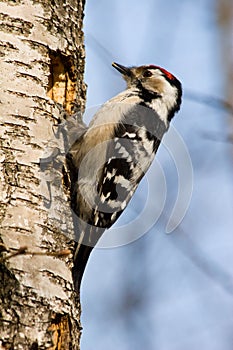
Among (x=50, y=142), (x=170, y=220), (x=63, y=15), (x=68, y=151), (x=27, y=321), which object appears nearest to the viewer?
(x=27, y=321)

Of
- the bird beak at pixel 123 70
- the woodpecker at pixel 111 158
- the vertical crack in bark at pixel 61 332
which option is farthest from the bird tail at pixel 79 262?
the bird beak at pixel 123 70

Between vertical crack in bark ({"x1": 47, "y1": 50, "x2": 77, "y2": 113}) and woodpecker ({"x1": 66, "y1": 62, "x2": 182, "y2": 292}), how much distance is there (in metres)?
0.31

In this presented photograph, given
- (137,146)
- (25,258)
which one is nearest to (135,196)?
(137,146)

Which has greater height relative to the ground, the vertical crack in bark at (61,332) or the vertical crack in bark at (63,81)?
the vertical crack in bark at (63,81)

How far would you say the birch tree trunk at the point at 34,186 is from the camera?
238 cm

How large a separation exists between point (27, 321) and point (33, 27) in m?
1.40

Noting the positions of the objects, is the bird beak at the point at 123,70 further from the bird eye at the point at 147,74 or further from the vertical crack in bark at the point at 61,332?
the vertical crack in bark at the point at 61,332

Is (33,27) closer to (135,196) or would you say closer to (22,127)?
(22,127)

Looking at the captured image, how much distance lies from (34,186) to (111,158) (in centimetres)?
111

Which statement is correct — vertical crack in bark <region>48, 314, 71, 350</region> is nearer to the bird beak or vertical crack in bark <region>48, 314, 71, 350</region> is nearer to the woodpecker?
the woodpecker

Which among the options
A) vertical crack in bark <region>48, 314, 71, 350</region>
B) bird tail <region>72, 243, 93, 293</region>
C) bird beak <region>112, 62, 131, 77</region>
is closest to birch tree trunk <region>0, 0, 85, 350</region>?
vertical crack in bark <region>48, 314, 71, 350</region>

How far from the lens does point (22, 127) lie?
8.97 ft

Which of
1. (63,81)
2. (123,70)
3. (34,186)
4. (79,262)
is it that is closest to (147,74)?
(123,70)

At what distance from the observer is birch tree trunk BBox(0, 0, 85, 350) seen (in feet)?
7.82
